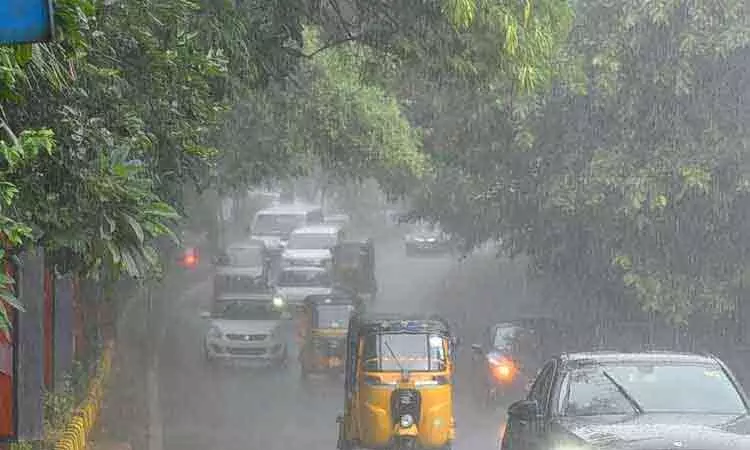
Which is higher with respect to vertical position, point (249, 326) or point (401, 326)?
point (401, 326)

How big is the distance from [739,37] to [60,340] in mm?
11095

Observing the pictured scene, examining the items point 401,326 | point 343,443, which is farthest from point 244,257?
point 343,443

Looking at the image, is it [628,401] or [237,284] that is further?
[237,284]

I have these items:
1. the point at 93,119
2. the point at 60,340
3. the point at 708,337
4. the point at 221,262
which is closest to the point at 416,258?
the point at 221,262

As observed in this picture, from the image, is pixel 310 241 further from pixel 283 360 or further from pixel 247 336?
pixel 247 336

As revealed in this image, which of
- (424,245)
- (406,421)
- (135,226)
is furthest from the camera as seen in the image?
(424,245)

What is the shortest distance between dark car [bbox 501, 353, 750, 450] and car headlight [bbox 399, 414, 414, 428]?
15.8 ft

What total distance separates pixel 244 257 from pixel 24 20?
3239cm

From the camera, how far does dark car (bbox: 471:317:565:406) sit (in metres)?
22.4

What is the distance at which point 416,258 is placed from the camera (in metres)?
59.8

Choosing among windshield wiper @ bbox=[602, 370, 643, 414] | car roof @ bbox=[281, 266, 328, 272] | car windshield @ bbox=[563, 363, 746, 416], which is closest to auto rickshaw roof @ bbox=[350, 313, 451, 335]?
car windshield @ bbox=[563, 363, 746, 416]

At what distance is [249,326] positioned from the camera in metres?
26.7

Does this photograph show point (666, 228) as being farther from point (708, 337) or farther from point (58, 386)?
point (58, 386)

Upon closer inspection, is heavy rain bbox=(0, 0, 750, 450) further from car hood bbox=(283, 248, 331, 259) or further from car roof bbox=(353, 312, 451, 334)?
car hood bbox=(283, 248, 331, 259)
